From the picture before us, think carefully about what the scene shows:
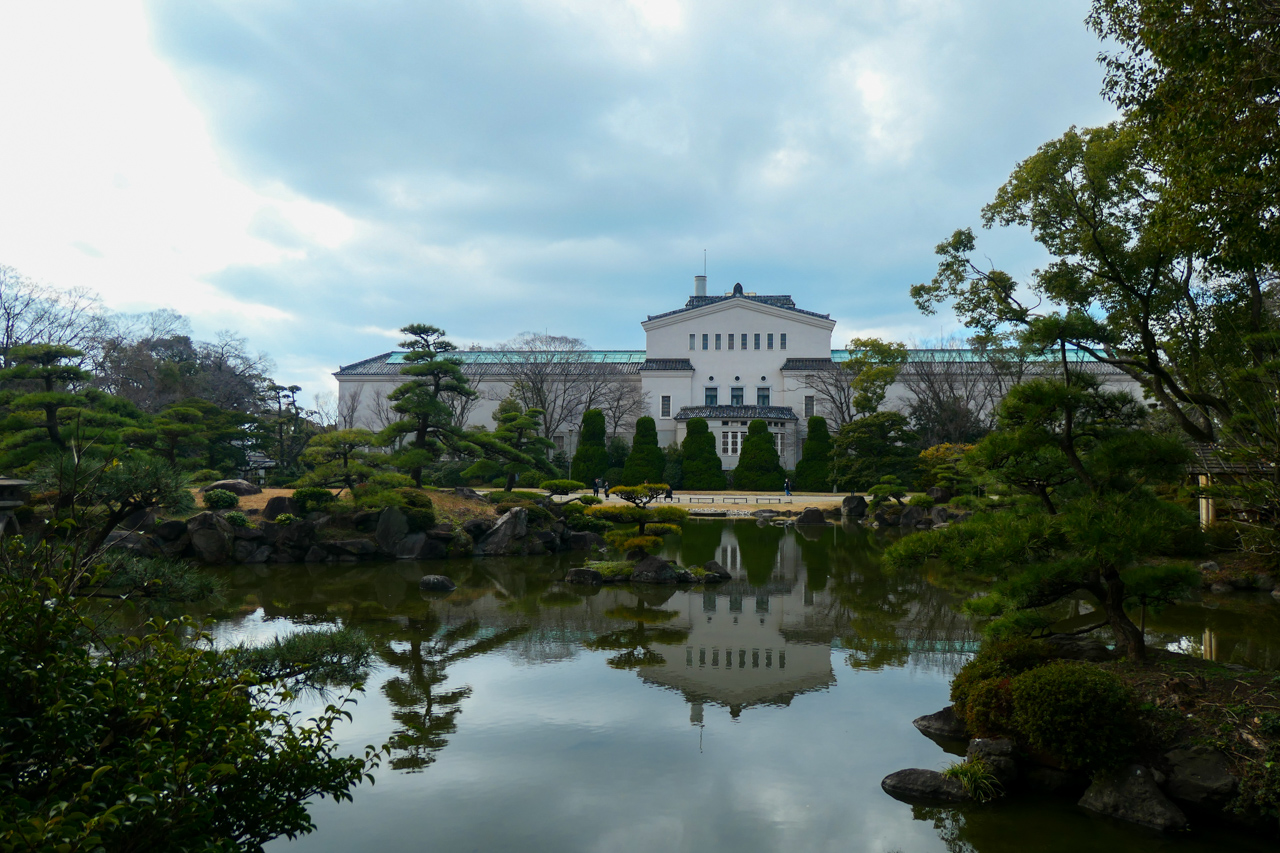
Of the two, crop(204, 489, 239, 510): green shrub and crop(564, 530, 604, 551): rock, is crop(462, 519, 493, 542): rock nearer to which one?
crop(564, 530, 604, 551): rock

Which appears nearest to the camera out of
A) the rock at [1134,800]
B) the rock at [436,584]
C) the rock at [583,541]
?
the rock at [1134,800]

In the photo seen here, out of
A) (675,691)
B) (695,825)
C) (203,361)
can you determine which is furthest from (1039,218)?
(203,361)

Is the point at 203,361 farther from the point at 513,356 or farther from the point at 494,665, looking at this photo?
the point at 494,665

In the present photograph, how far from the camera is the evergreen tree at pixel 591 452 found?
33.1 m

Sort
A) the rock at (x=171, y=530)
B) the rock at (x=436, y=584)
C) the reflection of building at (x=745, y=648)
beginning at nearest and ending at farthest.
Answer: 1. the reflection of building at (x=745, y=648)
2. the rock at (x=436, y=584)
3. the rock at (x=171, y=530)

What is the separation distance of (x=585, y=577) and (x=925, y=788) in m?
8.16

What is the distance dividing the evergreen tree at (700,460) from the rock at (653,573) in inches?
799

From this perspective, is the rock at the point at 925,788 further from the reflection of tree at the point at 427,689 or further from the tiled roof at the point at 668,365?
the tiled roof at the point at 668,365

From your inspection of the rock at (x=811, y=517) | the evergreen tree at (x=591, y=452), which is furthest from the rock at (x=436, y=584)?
the evergreen tree at (x=591, y=452)

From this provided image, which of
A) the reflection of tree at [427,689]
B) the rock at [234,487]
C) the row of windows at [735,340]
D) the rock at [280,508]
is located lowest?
the reflection of tree at [427,689]

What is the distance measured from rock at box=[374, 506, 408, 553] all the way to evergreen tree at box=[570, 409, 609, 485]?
1758 centimetres

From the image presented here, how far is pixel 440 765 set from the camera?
527cm

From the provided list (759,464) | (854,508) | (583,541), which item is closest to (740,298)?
(759,464)

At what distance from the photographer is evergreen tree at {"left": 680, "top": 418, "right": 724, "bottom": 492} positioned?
33125mm
